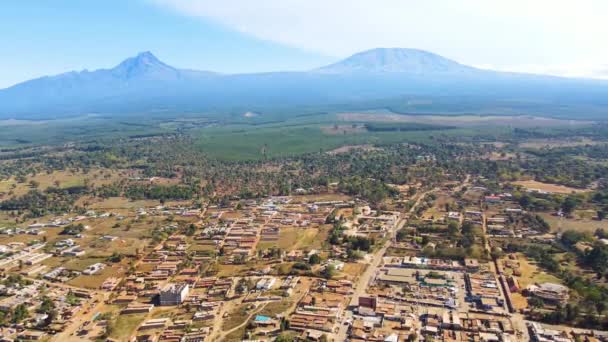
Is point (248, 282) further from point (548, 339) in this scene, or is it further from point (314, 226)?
point (548, 339)

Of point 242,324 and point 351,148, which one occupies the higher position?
point 351,148

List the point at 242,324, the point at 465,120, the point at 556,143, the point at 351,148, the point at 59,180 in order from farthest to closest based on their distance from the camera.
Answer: the point at 465,120 → the point at 351,148 → the point at 556,143 → the point at 59,180 → the point at 242,324

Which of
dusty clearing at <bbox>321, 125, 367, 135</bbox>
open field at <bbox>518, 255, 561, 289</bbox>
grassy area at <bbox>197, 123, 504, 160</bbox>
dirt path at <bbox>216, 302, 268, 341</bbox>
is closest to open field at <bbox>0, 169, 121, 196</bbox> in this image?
grassy area at <bbox>197, 123, 504, 160</bbox>

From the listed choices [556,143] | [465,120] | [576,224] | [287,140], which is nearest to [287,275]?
[576,224]

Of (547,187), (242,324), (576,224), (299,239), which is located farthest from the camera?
(547,187)

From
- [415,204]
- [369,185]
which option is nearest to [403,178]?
[369,185]

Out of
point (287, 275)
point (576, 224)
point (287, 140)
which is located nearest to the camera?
point (287, 275)

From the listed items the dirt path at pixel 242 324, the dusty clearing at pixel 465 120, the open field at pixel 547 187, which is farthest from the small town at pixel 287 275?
the dusty clearing at pixel 465 120

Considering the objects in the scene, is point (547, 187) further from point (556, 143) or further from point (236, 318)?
point (236, 318)

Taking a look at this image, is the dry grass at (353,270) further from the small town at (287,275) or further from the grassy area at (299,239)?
the grassy area at (299,239)

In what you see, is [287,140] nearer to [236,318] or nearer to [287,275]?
[287,275]

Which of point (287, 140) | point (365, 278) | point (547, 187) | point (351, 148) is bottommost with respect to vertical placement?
point (365, 278)

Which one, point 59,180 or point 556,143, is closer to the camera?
point 59,180

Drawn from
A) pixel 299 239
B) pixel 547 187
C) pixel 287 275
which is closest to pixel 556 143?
pixel 547 187
